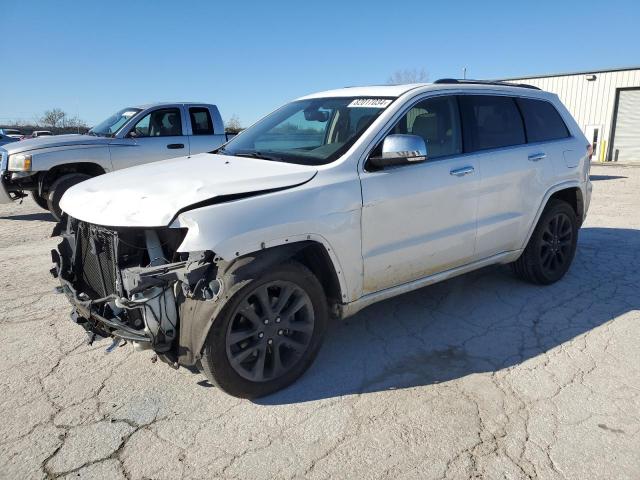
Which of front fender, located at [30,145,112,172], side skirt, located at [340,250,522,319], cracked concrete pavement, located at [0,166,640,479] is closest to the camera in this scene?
cracked concrete pavement, located at [0,166,640,479]

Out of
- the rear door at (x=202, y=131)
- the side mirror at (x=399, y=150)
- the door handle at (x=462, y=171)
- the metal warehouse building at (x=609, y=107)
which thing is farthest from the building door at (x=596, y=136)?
the side mirror at (x=399, y=150)

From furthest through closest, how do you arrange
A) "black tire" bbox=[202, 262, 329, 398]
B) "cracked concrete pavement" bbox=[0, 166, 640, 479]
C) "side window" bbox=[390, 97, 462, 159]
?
"side window" bbox=[390, 97, 462, 159] < "black tire" bbox=[202, 262, 329, 398] < "cracked concrete pavement" bbox=[0, 166, 640, 479]

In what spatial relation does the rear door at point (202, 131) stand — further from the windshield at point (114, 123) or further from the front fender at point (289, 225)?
the front fender at point (289, 225)

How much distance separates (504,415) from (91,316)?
2486 mm

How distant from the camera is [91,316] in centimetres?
297

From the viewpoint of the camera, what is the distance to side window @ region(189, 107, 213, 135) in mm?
9031

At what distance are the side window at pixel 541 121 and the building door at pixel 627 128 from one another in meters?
22.7

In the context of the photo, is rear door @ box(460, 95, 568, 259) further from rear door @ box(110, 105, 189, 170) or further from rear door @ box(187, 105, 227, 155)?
rear door @ box(110, 105, 189, 170)

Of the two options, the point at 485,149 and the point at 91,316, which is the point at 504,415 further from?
the point at 91,316

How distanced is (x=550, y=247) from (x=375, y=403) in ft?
9.17

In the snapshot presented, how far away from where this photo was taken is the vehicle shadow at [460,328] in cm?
325

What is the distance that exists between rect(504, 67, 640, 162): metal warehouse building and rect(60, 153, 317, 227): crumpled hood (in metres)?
25.1

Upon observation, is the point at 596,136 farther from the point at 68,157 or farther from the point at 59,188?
the point at 59,188

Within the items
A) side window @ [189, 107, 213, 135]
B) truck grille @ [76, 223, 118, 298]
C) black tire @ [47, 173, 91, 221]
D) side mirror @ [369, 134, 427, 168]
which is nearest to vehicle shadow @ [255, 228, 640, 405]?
truck grille @ [76, 223, 118, 298]
